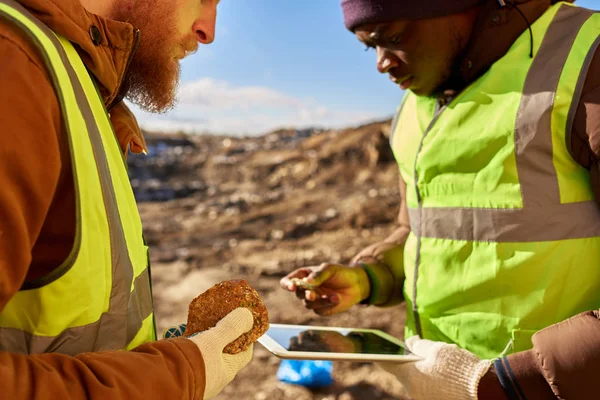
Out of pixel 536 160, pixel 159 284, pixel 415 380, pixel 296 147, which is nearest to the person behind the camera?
pixel 536 160

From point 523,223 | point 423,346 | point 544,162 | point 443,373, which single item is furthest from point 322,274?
point 544,162

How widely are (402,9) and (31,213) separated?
1.57 meters

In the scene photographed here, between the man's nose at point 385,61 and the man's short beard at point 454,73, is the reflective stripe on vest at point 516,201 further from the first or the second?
the man's nose at point 385,61

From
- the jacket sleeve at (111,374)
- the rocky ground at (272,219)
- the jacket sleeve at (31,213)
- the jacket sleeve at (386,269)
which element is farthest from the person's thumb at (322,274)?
the rocky ground at (272,219)

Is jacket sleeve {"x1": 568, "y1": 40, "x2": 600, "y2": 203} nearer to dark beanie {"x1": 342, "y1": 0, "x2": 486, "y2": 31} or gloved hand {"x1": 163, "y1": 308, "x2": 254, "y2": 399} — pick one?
dark beanie {"x1": 342, "y1": 0, "x2": 486, "y2": 31}

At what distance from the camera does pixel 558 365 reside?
5.36 ft

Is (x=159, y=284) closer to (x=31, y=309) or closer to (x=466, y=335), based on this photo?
(x=466, y=335)

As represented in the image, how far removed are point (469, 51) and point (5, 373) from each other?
5.97 feet

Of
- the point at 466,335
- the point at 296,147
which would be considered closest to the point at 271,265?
the point at 466,335

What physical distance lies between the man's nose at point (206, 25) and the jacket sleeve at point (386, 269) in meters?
1.32

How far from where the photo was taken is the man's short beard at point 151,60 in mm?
1518

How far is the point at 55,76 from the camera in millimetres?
1064

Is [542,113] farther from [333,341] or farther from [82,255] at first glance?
[82,255]

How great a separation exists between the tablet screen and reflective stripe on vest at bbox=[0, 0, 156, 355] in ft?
3.09
